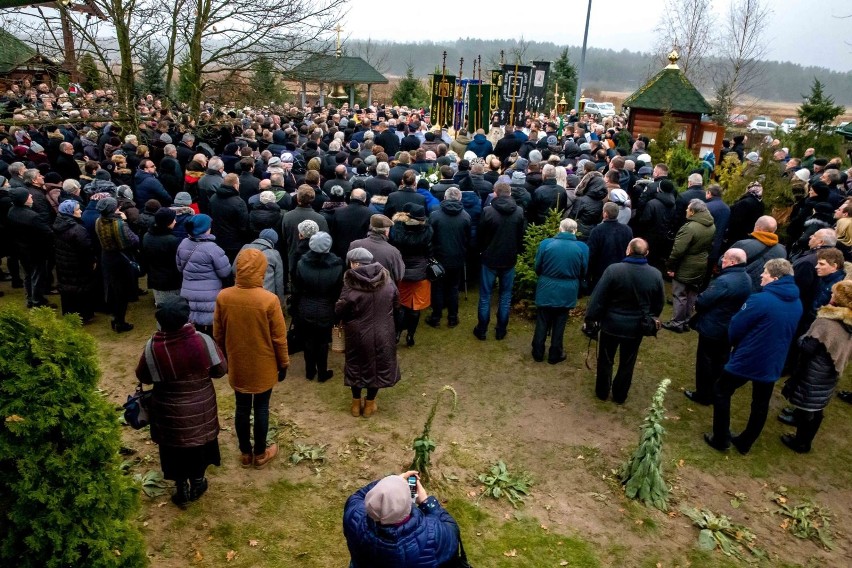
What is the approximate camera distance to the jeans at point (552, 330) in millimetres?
7452

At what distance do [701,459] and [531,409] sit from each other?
1.74 meters

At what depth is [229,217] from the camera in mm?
8188

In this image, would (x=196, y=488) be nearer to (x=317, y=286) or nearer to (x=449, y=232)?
(x=317, y=286)

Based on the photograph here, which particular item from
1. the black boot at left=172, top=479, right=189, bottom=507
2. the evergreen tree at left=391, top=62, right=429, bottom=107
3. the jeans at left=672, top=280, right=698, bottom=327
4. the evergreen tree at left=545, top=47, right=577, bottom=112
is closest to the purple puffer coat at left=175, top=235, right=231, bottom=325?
the black boot at left=172, top=479, right=189, bottom=507

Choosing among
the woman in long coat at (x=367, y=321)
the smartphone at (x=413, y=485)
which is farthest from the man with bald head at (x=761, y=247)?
the smartphone at (x=413, y=485)

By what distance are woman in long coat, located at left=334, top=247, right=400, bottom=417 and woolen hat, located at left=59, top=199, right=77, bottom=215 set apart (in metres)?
4.05

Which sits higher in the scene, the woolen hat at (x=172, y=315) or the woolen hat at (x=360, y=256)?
the woolen hat at (x=360, y=256)

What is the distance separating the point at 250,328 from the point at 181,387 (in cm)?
77

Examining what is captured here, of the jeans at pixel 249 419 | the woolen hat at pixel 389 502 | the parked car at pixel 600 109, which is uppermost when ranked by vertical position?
the parked car at pixel 600 109

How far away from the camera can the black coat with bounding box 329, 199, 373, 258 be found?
315 inches

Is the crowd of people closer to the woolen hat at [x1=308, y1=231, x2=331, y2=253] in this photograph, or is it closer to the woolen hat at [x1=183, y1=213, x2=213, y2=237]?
the woolen hat at [x1=308, y1=231, x2=331, y2=253]

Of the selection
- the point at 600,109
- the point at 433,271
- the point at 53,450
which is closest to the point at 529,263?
the point at 433,271

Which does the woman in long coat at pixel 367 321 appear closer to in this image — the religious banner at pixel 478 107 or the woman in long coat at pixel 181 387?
the woman in long coat at pixel 181 387

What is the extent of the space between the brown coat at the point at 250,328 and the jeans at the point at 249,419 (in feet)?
0.43
